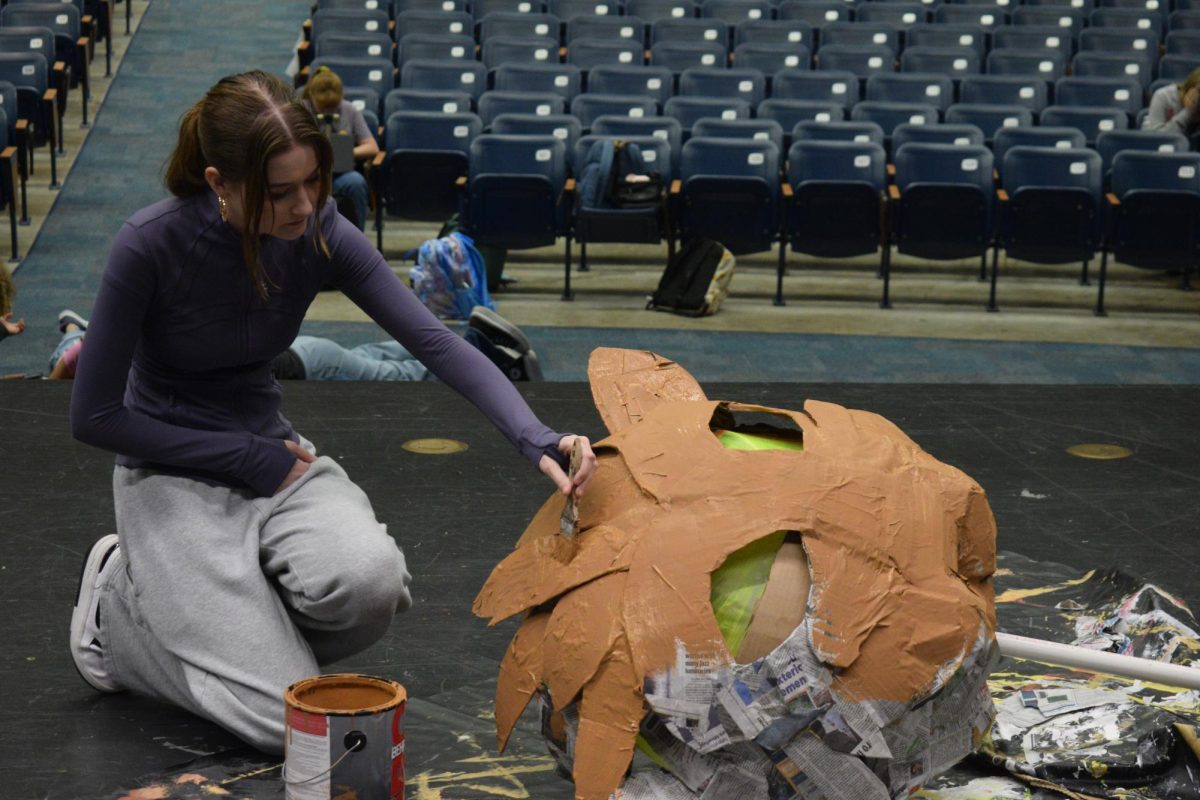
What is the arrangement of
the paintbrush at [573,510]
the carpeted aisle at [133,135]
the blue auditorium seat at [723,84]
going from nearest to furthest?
the paintbrush at [573,510]
the carpeted aisle at [133,135]
the blue auditorium seat at [723,84]

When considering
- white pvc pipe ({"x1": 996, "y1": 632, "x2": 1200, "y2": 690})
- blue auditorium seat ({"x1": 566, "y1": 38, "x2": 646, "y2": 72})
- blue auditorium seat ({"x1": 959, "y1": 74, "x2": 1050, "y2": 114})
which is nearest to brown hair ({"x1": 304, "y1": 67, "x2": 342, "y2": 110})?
blue auditorium seat ({"x1": 566, "y1": 38, "x2": 646, "y2": 72})

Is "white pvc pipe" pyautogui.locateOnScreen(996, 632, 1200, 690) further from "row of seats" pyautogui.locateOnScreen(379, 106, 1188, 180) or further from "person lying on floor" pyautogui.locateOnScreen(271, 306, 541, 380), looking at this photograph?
"row of seats" pyautogui.locateOnScreen(379, 106, 1188, 180)

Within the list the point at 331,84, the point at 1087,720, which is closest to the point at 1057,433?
the point at 1087,720

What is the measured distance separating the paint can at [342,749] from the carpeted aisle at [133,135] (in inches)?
163

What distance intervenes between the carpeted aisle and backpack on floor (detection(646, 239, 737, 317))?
2448 mm

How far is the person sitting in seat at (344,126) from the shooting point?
7.29m

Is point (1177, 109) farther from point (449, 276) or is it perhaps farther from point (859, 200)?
point (449, 276)

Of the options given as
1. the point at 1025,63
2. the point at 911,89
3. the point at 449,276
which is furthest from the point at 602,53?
the point at 449,276

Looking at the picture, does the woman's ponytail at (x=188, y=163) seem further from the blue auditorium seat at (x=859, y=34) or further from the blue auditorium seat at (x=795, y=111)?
the blue auditorium seat at (x=859, y=34)

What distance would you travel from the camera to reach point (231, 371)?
2525 mm

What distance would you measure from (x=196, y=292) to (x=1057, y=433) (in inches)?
109

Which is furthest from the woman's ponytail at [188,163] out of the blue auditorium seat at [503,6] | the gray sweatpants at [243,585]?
the blue auditorium seat at [503,6]

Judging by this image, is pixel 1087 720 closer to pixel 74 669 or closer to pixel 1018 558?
pixel 1018 558

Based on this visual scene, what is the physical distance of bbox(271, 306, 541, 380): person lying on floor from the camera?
4.82 metres
